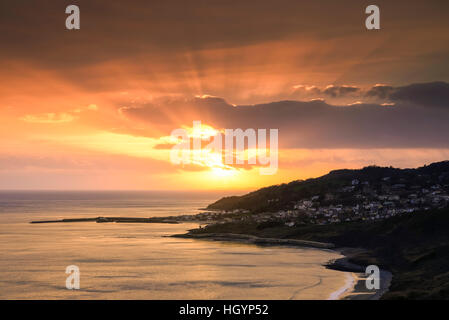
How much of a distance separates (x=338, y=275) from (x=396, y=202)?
120935 mm

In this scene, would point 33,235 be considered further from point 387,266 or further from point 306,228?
point 387,266

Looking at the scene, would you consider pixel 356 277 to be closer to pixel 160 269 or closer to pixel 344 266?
pixel 344 266

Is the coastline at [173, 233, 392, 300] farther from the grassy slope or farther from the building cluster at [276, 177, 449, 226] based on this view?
the building cluster at [276, 177, 449, 226]

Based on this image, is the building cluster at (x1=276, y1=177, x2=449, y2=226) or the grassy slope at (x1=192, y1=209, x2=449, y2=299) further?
the building cluster at (x1=276, y1=177, x2=449, y2=226)

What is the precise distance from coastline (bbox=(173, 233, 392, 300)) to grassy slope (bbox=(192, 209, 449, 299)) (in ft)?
5.48

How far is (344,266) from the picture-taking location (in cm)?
8912

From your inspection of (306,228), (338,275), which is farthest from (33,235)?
(338,275)

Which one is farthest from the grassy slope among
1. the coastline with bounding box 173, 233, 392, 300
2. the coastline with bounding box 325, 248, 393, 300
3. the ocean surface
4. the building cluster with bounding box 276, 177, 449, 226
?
the building cluster with bounding box 276, 177, 449, 226

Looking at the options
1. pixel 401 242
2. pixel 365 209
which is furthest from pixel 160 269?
pixel 365 209

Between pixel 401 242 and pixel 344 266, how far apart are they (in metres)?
23.3

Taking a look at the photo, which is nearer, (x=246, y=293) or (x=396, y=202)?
(x=246, y=293)

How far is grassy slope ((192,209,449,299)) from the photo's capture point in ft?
210

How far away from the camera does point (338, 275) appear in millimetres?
79438
